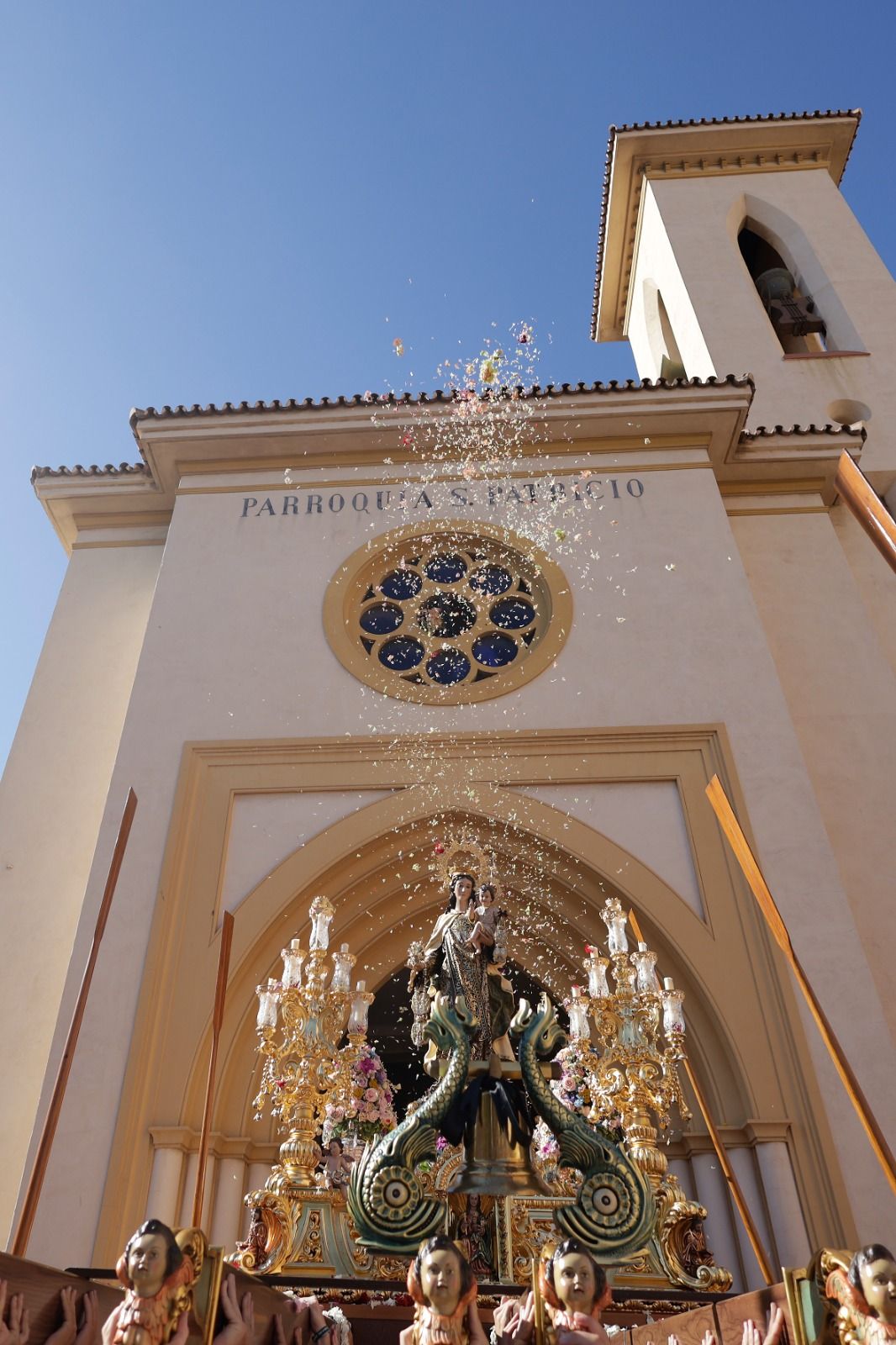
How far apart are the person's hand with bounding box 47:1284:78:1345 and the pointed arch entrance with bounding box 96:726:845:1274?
410 centimetres

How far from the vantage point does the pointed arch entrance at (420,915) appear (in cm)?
680

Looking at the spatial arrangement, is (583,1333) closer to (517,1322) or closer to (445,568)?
(517,1322)

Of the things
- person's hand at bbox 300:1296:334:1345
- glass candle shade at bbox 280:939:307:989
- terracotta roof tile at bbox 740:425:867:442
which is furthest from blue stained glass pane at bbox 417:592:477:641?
person's hand at bbox 300:1296:334:1345

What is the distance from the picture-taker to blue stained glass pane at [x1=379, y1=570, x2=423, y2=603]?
33.0ft

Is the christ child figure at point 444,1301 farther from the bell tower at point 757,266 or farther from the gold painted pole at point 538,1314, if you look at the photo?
the bell tower at point 757,266

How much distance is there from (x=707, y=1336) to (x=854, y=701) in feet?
23.6

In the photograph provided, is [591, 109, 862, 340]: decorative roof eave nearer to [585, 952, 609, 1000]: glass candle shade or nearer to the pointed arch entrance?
the pointed arch entrance

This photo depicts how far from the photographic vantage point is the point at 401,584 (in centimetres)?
1011

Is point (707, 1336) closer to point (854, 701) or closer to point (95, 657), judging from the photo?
point (854, 701)

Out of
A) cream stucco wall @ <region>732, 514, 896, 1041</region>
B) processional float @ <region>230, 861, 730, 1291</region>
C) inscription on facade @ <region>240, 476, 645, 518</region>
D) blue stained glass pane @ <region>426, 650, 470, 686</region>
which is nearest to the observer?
processional float @ <region>230, 861, 730, 1291</region>

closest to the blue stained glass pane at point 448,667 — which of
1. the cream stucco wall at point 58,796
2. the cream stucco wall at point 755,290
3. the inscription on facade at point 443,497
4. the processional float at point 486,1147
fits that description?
the inscription on facade at point 443,497

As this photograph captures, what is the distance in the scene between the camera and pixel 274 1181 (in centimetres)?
512

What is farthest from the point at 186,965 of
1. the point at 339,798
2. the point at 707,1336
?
the point at 707,1336

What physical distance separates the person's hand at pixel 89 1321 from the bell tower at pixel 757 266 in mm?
11622
